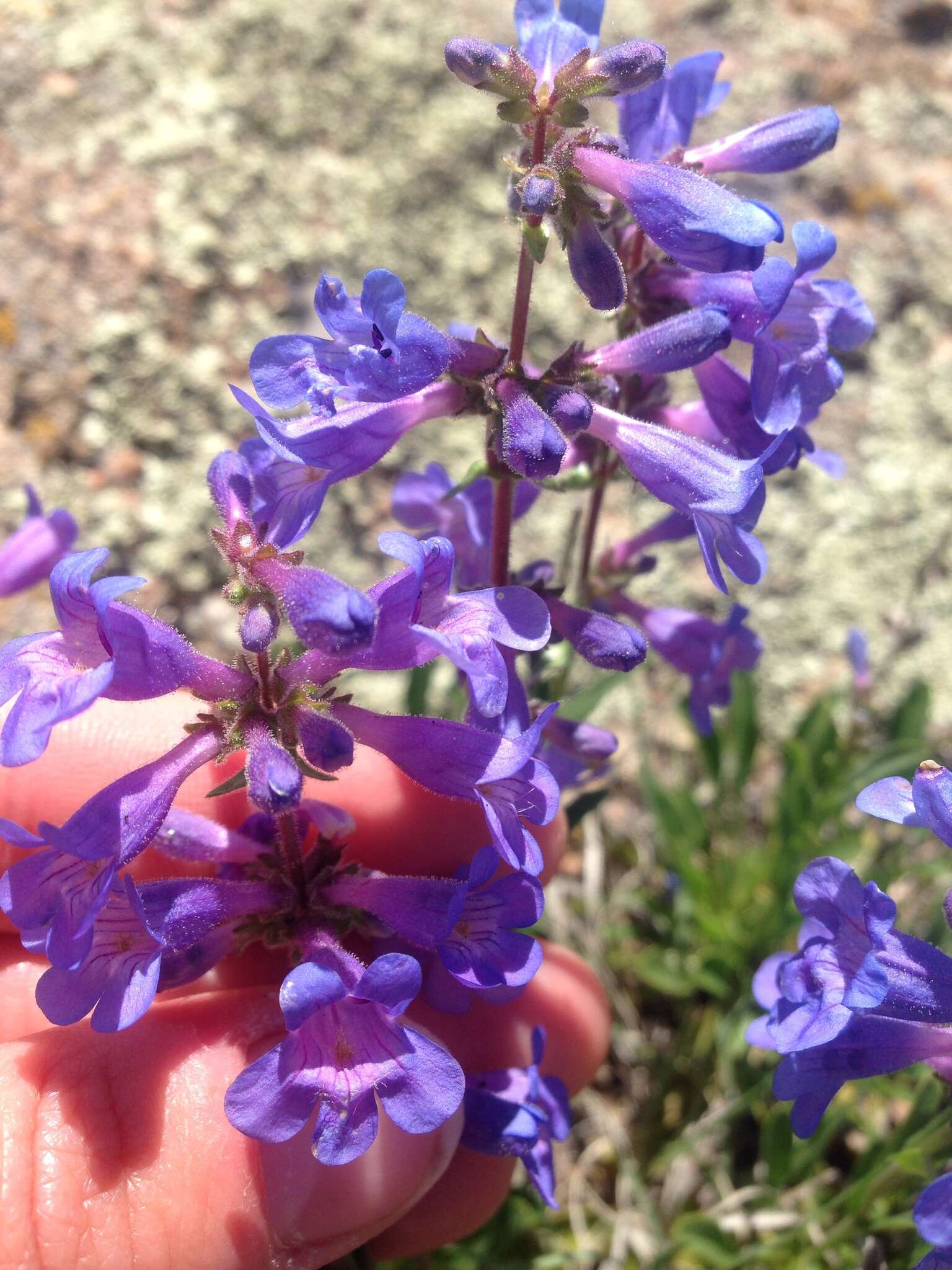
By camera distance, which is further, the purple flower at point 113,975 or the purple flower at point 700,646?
the purple flower at point 700,646

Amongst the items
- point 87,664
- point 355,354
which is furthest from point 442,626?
point 87,664

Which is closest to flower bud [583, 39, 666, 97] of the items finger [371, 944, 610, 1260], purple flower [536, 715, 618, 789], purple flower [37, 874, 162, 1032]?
purple flower [536, 715, 618, 789]

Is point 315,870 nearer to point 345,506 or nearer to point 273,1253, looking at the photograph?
point 273,1253

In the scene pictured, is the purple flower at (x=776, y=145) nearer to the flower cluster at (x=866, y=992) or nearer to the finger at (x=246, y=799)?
the flower cluster at (x=866, y=992)

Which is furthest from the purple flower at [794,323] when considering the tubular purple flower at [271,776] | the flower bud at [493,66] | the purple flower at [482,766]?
the tubular purple flower at [271,776]

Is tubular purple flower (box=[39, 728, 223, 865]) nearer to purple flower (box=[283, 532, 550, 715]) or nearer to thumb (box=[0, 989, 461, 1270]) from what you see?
purple flower (box=[283, 532, 550, 715])

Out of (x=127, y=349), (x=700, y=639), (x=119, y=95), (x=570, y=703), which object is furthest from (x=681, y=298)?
(x=119, y=95)

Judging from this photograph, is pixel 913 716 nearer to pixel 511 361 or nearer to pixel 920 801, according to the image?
pixel 920 801
